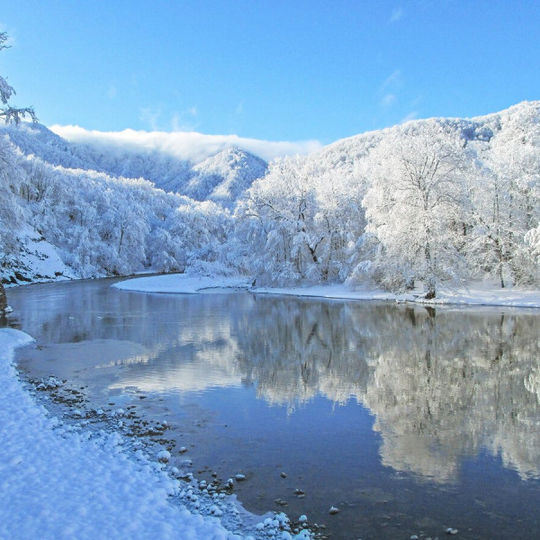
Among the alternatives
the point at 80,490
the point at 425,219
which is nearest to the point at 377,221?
the point at 425,219

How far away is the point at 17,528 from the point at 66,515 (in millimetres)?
555

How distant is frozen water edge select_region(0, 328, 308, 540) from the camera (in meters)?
5.86

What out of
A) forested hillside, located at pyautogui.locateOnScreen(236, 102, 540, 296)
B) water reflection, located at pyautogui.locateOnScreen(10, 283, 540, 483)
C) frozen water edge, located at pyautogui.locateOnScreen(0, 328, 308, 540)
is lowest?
water reflection, located at pyautogui.locateOnScreen(10, 283, 540, 483)

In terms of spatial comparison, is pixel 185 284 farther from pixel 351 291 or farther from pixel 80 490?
pixel 80 490

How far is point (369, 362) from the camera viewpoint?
1580 centimetres

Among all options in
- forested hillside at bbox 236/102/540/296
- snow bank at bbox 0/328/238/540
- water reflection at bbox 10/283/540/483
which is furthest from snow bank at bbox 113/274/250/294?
snow bank at bbox 0/328/238/540

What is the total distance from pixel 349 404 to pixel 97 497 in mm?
6507

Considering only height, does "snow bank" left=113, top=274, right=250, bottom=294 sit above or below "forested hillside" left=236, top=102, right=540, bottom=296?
below

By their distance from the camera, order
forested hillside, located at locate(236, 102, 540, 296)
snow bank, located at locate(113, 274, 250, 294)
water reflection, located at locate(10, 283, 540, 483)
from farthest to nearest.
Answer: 1. snow bank, located at locate(113, 274, 250, 294)
2. forested hillside, located at locate(236, 102, 540, 296)
3. water reflection, located at locate(10, 283, 540, 483)

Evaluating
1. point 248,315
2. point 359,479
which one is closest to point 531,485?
point 359,479

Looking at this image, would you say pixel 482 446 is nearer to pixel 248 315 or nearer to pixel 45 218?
pixel 248 315

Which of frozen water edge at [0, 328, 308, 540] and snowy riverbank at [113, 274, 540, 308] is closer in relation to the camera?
frozen water edge at [0, 328, 308, 540]

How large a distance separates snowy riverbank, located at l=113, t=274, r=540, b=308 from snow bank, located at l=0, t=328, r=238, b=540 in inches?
1062

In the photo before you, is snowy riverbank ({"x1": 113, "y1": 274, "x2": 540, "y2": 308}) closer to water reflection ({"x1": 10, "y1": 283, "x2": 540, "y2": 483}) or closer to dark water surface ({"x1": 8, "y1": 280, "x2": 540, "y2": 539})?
water reflection ({"x1": 10, "y1": 283, "x2": 540, "y2": 483})
